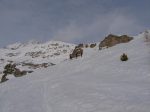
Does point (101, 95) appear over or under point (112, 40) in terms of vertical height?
under

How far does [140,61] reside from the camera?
93.2 feet

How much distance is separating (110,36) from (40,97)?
4288 centimetres

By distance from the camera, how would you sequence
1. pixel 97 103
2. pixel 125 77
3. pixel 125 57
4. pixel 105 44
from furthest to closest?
1. pixel 105 44
2. pixel 125 57
3. pixel 125 77
4. pixel 97 103

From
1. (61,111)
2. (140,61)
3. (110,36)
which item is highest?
(110,36)

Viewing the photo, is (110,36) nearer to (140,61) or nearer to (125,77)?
(140,61)

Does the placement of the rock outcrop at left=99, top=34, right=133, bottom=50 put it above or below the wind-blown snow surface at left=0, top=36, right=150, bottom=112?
above

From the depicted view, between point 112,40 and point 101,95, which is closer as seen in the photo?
point 101,95

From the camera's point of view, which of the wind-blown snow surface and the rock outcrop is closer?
the wind-blown snow surface

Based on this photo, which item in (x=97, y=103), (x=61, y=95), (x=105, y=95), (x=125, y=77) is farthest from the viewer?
(x=125, y=77)

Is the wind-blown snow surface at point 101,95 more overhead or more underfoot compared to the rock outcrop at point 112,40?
more underfoot

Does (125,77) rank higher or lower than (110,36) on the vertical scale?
lower

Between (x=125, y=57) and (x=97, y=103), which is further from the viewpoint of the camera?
(x=125, y=57)

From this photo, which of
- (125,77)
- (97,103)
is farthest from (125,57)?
(97,103)

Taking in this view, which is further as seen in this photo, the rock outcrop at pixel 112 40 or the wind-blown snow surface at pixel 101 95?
the rock outcrop at pixel 112 40
